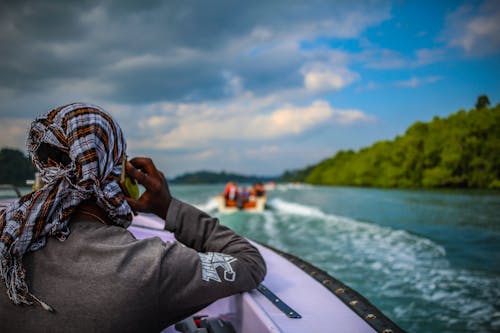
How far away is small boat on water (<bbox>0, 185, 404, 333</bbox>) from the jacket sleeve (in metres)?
0.20

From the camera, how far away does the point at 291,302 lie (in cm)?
153

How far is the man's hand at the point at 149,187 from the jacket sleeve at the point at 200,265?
40 millimetres

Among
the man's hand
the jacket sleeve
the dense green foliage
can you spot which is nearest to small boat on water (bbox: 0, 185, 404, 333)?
the jacket sleeve

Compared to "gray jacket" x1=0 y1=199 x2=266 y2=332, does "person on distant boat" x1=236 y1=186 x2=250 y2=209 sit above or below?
below

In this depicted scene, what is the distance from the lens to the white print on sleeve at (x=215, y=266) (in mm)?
1004

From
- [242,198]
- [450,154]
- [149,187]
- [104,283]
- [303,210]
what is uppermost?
[450,154]

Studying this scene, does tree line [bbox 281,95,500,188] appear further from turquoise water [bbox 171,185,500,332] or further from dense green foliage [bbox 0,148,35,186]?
dense green foliage [bbox 0,148,35,186]

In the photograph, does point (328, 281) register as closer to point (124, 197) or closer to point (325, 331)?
point (325, 331)

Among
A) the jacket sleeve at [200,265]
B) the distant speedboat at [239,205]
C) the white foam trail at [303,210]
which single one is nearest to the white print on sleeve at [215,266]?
Answer: the jacket sleeve at [200,265]

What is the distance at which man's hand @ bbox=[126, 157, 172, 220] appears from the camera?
3.59 feet

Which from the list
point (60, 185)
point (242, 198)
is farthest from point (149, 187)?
point (242, 198)

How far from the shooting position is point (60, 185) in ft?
2.99

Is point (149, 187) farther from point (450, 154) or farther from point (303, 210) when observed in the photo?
point (450, 154)

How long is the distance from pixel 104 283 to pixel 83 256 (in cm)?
9
